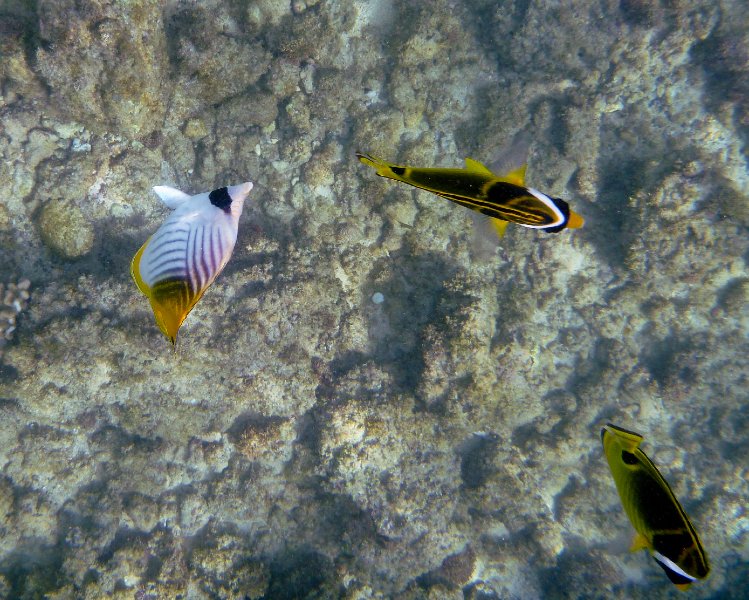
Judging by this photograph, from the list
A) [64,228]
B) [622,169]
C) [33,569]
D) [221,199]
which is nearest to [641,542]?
[221,199]

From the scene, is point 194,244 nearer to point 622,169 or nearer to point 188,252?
point 188,252

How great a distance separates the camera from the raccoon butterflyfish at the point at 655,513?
187 centimetres

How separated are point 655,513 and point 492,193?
70.0 inches

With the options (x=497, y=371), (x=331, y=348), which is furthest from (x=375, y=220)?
(x=497, y=371)

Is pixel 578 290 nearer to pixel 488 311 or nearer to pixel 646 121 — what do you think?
pixel 488 311

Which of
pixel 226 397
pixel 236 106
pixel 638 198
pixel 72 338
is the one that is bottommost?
pixel 226 397

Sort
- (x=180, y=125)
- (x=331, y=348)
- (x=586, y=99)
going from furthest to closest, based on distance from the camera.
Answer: (x=586, y=99) < (x=331, y=348) < (x=180, y=125)

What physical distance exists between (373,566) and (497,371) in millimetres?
3927

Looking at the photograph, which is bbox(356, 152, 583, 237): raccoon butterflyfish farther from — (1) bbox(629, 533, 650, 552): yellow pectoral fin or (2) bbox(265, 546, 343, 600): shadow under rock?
(2) bbox(265, 546, 343, 600): shadow under rock

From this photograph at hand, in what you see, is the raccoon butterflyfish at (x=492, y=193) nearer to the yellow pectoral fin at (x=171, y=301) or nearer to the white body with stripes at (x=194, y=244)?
the white body with stripes at (x=194, y=244)

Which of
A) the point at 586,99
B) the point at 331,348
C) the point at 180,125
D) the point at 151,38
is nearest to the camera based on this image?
the point at 151,38

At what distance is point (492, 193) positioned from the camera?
6.36 feet

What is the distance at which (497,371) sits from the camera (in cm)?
662

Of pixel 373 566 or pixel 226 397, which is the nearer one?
pixel 226 397
